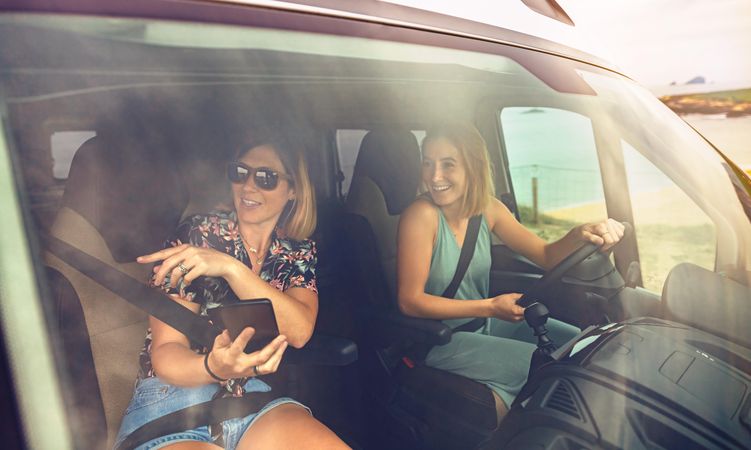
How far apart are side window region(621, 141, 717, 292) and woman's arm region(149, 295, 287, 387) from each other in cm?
104

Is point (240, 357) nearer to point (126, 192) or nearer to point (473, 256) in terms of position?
point (126, 192)

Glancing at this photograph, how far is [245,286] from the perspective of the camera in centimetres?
134

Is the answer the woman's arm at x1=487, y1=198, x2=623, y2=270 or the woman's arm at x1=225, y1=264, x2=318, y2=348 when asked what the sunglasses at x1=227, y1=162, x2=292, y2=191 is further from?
the woman's arm at x1=487, y1=198, x2=623, y2=270

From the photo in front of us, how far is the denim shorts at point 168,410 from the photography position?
131 cm

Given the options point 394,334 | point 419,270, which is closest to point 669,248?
point 419,270

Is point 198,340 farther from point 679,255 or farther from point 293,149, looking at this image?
point 679,255

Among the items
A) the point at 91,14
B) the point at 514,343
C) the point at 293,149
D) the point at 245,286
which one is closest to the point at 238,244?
the point at 245,286

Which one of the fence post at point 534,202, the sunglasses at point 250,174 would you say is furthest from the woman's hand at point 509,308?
the sunglasses at point 250,174

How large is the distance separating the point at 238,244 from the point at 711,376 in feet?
3.90

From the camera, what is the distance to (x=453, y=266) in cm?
Answer: 184

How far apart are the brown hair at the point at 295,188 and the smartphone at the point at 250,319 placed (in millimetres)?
442

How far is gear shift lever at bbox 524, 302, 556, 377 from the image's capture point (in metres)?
1.51

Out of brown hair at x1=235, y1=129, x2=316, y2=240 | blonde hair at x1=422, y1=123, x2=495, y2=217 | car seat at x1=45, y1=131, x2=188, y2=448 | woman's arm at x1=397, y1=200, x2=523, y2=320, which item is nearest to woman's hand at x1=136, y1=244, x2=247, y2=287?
car seat at x1=45, y1=131, x2=188, y2=448

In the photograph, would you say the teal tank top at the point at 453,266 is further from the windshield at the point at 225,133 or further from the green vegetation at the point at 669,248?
the green vegetation at the point at 669,248
